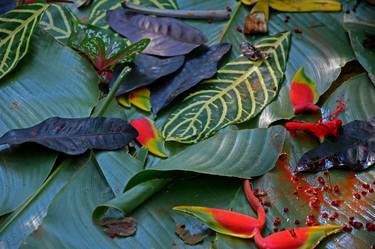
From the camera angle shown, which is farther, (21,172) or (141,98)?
(141,98)

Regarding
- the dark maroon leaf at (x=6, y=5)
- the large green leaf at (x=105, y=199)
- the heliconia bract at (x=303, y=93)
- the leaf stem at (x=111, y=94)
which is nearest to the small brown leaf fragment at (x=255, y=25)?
A: the heliconia bract at (x=303, y=93)

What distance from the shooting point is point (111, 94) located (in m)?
0.94

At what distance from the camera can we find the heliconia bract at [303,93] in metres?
0.91

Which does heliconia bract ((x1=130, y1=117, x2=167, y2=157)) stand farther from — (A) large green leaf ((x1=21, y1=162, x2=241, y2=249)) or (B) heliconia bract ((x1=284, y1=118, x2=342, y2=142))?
(B) heliconia bract ((x1=284, y1=118, x2=342, y2=142))

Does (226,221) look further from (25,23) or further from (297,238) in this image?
(25,23)

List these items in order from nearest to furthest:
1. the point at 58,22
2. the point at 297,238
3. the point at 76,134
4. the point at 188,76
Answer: the point at 297,238
the point at 76,134
the point at 188,76
the point at 58,22

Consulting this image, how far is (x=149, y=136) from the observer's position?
88 cm

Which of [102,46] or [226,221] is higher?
[102,46]

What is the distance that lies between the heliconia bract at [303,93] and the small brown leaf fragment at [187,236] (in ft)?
0.90

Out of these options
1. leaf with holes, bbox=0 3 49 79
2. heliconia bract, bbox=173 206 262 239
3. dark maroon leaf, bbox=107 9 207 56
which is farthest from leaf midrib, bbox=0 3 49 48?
heliconia bract, bbox=173 206 262 239

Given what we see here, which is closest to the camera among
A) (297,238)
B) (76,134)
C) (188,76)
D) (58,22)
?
(297,238)

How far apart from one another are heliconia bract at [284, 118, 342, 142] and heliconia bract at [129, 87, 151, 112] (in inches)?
8.8

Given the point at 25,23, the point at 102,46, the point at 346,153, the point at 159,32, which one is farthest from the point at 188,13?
the point at 346,153

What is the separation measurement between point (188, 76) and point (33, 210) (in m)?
0.34
